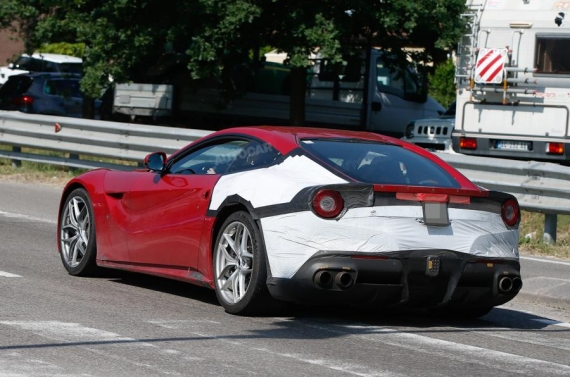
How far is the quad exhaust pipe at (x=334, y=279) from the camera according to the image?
283 inches

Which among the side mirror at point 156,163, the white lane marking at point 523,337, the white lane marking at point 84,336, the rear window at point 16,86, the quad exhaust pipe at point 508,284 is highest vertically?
the rear window at point 16,86

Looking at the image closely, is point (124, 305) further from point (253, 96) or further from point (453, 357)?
point (253, 96)

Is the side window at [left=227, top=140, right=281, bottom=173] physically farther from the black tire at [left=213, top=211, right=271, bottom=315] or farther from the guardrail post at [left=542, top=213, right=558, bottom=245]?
the guardrail post at [left=542, top=213, right=558, bottom=245]

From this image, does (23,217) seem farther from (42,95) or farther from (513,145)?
(42,95)

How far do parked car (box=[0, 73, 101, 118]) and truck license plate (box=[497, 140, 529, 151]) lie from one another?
1469 cm

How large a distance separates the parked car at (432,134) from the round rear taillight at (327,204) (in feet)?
44.7

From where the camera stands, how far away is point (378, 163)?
788 cm

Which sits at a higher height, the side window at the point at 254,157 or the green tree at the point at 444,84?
the green tree at the point at 444,84

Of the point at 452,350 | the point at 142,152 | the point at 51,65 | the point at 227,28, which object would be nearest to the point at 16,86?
the point at 51,65

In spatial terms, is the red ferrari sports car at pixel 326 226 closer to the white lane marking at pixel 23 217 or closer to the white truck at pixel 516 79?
the white lane marking at pixel 23 217

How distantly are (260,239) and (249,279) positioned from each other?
32 cm

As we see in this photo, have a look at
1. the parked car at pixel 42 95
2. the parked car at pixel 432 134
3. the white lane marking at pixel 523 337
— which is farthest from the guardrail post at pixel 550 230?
the parked car at pixel 42 95

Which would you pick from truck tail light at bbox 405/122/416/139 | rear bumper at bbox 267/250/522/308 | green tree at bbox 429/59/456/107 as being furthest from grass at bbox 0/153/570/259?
green tree at bbox 429/59/456/107

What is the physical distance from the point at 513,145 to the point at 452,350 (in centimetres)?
1222
